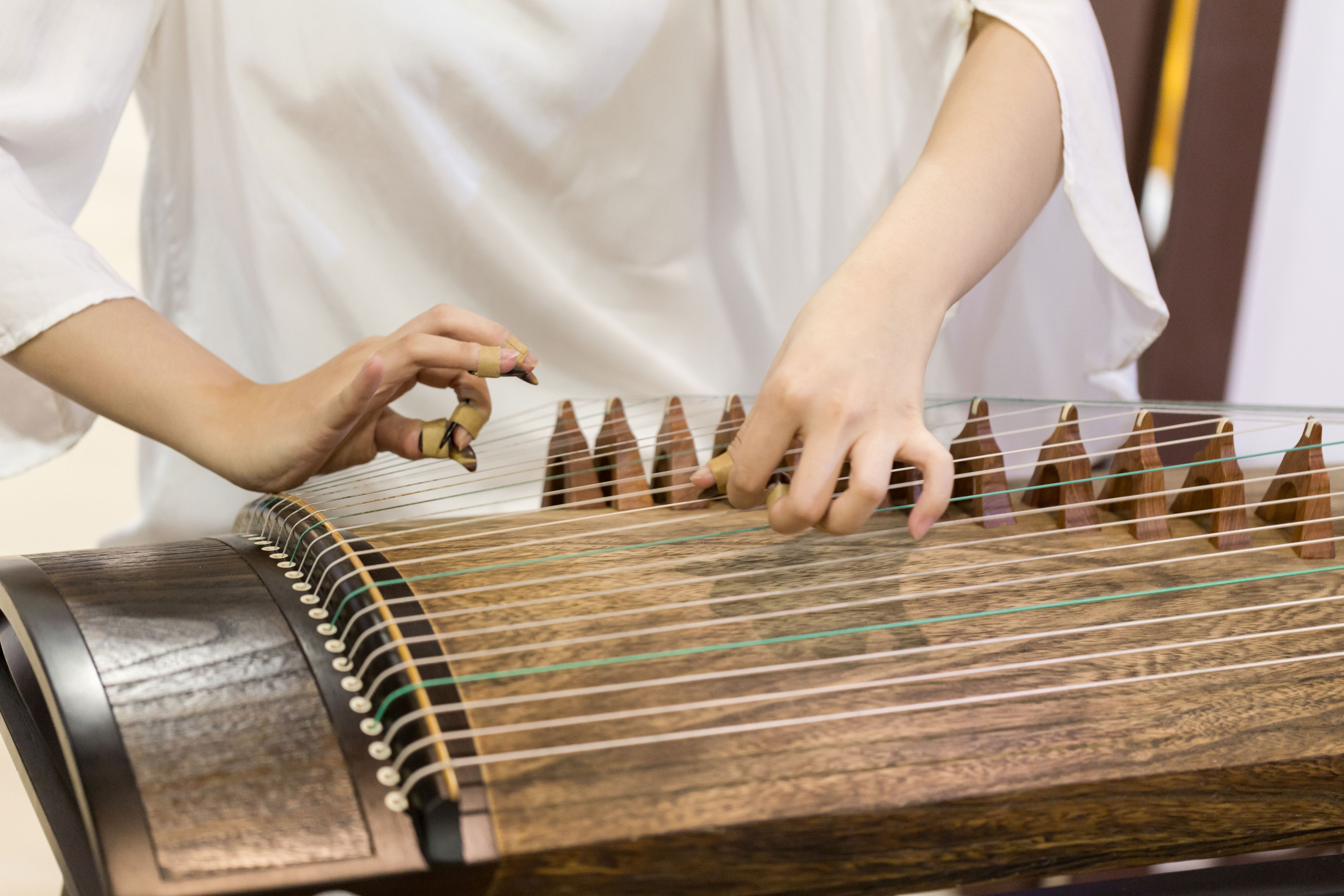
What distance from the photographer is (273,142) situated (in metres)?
1.17

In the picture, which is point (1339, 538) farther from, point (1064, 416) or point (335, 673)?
point (335, 673)

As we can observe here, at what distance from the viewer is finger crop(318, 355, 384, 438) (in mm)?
759

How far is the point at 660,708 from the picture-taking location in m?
0.52

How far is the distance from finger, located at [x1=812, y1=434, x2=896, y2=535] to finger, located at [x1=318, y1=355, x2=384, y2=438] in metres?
0.37

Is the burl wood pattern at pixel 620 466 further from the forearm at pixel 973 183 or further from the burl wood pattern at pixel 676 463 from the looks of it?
the forearm at pixel 973 183

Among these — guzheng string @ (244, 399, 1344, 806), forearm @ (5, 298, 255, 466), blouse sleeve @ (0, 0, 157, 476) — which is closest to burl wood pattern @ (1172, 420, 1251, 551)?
guzheng string @ (244, 399, 1344, 806)

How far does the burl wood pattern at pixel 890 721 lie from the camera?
0.48 m

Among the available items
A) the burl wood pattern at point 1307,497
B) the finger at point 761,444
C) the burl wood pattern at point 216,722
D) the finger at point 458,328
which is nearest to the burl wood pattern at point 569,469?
the finger at point 458,328

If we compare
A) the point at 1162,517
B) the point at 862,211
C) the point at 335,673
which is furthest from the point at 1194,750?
the point at 862,211

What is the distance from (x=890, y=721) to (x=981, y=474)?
1.14ft

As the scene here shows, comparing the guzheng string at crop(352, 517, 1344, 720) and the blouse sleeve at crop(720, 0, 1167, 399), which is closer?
the guzheng string at crop(352, 517, 1344, 720)

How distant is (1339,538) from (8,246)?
1186mm

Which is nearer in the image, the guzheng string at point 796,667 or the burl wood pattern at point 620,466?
the guzheng string at point 796,667

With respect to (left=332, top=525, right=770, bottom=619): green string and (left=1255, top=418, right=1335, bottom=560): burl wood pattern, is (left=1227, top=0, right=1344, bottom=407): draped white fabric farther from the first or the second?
(left=332, top=525, right=770, bottom=619): green string
